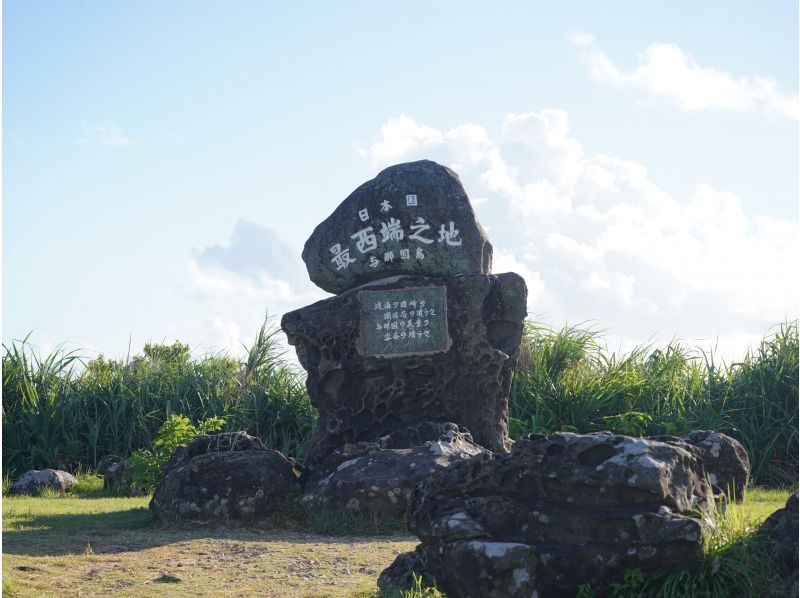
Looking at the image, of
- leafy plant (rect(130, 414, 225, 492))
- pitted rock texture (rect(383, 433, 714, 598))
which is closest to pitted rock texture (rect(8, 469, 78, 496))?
leafy plant (rect(130, 414, 225, 492))

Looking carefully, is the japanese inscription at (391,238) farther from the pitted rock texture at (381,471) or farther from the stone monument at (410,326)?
the pitted rock texture at (381,471)

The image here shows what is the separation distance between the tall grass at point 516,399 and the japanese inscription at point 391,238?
11.2 ft

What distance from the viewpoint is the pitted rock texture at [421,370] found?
27.8 feet

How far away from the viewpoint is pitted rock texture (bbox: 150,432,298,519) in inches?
294

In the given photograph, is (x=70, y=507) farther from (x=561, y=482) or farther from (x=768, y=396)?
(x=768, y=396)

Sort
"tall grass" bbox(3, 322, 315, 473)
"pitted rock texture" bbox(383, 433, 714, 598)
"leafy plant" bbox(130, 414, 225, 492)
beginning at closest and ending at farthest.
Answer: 1. "pitted rock texture" bbox(383, 433, 714, 598)
2. "leafy plant" bbox(130, 414, 225, 492)
3. "tall grass" bbox(3, 322, 315, 473)

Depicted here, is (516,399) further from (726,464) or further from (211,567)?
(211,567)

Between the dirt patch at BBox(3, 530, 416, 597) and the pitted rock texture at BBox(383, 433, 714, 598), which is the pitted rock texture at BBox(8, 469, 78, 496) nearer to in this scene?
the dirt patch at BBox(3, 530, 416, 597)

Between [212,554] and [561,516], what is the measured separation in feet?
8.90

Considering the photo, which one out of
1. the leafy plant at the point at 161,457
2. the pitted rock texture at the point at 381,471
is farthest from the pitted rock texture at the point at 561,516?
the leafy plant at the point at 161,457

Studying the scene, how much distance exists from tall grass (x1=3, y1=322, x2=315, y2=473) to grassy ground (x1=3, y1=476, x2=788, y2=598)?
4.34 m

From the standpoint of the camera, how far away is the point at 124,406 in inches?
507

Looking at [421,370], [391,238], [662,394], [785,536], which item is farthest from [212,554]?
[662,394]

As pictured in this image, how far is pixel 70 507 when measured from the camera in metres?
8.88
